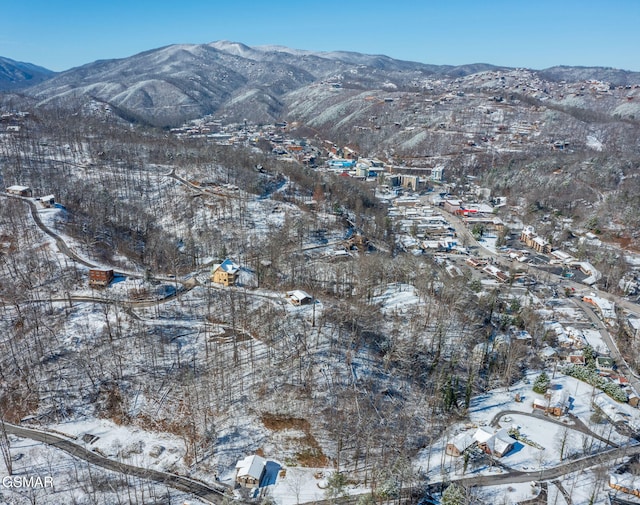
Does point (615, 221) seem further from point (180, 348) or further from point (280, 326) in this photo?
point (180, 348)

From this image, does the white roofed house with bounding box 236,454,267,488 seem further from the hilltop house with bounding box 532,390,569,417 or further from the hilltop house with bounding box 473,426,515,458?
the hilltop house with bounding box 532,390,569,417

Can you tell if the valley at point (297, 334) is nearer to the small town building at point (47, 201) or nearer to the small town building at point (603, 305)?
the small town building at point (47, 201)

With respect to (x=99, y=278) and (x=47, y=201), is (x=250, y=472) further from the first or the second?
(x=47, y=201)

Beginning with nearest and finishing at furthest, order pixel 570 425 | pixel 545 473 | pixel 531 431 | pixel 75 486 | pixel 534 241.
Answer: pixel 75 486
pixel 545 473
pixel 531 431
pixel 570 425
pixel 534 241

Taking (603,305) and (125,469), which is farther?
(603,305)

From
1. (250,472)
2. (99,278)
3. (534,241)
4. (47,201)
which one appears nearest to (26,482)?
(250,472)

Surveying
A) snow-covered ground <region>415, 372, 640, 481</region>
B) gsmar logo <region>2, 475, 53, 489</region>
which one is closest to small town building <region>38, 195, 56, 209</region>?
gsmar logo <region>2, 475, 53, 489</region>
